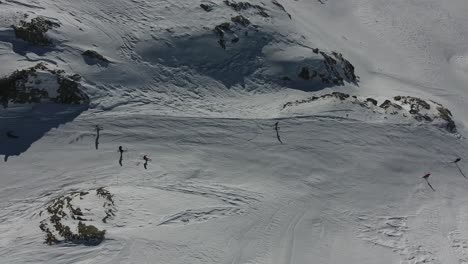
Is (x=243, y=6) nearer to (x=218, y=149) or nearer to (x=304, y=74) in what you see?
(x=304, y=74)

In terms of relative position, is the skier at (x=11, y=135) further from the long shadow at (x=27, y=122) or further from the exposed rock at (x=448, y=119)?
the exposed rock at (x=448, y=119)

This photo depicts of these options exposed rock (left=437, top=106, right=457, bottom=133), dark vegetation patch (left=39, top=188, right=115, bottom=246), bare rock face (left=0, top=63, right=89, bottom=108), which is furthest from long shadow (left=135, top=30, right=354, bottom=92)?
dark vegetation patch (left=39, top=188, right=115, bottom=246)

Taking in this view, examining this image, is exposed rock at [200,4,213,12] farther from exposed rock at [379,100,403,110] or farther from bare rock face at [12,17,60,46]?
exposed rock at [379,100,403,110]

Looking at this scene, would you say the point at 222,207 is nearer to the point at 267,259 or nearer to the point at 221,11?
the point at 267,259

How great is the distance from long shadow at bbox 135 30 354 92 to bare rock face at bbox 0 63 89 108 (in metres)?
7.26

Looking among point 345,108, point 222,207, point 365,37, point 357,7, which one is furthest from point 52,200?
point 357,7

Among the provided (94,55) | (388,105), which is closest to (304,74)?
(388,105)

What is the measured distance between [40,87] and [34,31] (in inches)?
215

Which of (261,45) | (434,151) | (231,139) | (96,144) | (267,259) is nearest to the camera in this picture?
(267,259)

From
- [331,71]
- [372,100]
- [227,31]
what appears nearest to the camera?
[372,100]

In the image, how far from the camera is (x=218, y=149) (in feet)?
95.6

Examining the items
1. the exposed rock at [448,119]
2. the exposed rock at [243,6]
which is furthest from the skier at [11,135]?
the exposed rock at [448,119]

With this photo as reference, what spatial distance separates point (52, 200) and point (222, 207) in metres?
9.31

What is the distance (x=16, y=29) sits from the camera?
100 ft
